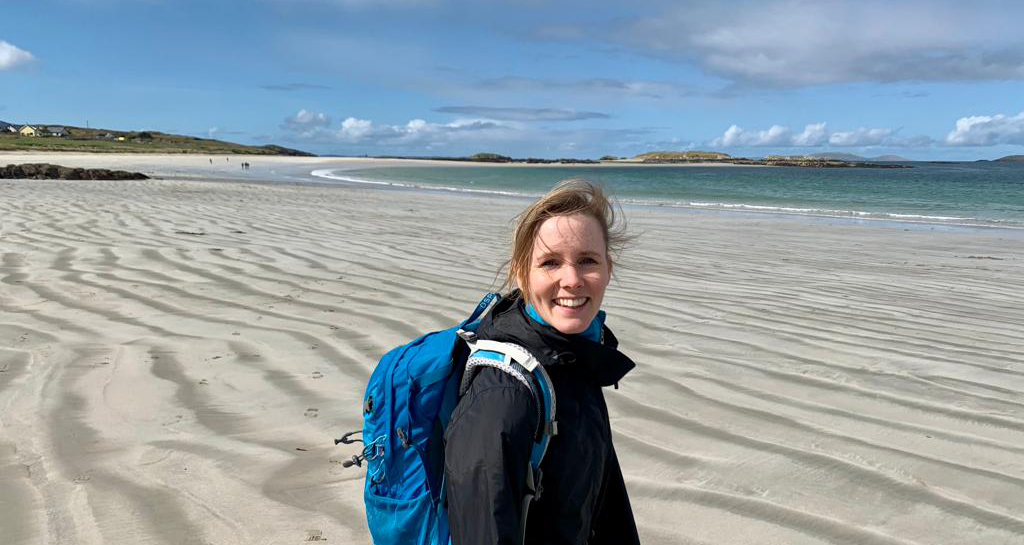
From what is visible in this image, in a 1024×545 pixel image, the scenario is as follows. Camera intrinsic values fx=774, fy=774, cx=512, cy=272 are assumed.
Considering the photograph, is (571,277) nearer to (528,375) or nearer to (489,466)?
(528,375)

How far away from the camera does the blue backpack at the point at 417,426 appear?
134 centimetres

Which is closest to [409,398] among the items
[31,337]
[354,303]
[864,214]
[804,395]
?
[804,395]

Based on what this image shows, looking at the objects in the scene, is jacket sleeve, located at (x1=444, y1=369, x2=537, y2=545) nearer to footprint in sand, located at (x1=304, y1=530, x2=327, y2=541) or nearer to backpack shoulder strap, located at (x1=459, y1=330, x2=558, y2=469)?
backpack shoulder strap, located at (x1=459, y1=330, x2=558, y2=469)

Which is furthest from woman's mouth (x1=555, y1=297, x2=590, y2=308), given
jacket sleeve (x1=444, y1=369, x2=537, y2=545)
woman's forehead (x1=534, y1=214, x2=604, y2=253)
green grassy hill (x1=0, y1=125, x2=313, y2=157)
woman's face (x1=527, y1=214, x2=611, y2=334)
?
green grassy hill (x1=0, y1=125, x2=313, y2=157)

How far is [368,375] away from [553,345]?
8.55ft

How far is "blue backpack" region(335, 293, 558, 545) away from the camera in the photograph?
4.41 ft

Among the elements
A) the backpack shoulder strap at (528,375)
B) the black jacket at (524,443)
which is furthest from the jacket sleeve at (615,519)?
the backpack shoulder strap at (528,375)

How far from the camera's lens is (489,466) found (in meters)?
1.22

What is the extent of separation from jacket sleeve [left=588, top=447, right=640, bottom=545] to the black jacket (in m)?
0.10

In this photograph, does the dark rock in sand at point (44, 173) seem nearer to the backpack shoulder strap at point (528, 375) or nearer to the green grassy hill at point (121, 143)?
the backpack shoulder strap at point (528, 375)

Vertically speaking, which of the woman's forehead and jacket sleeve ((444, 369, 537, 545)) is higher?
the woman's forehead

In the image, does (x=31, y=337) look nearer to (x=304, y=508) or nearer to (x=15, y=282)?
(x=15, y=282)

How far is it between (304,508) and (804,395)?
245cm

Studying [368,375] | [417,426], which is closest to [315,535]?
[417,426]
